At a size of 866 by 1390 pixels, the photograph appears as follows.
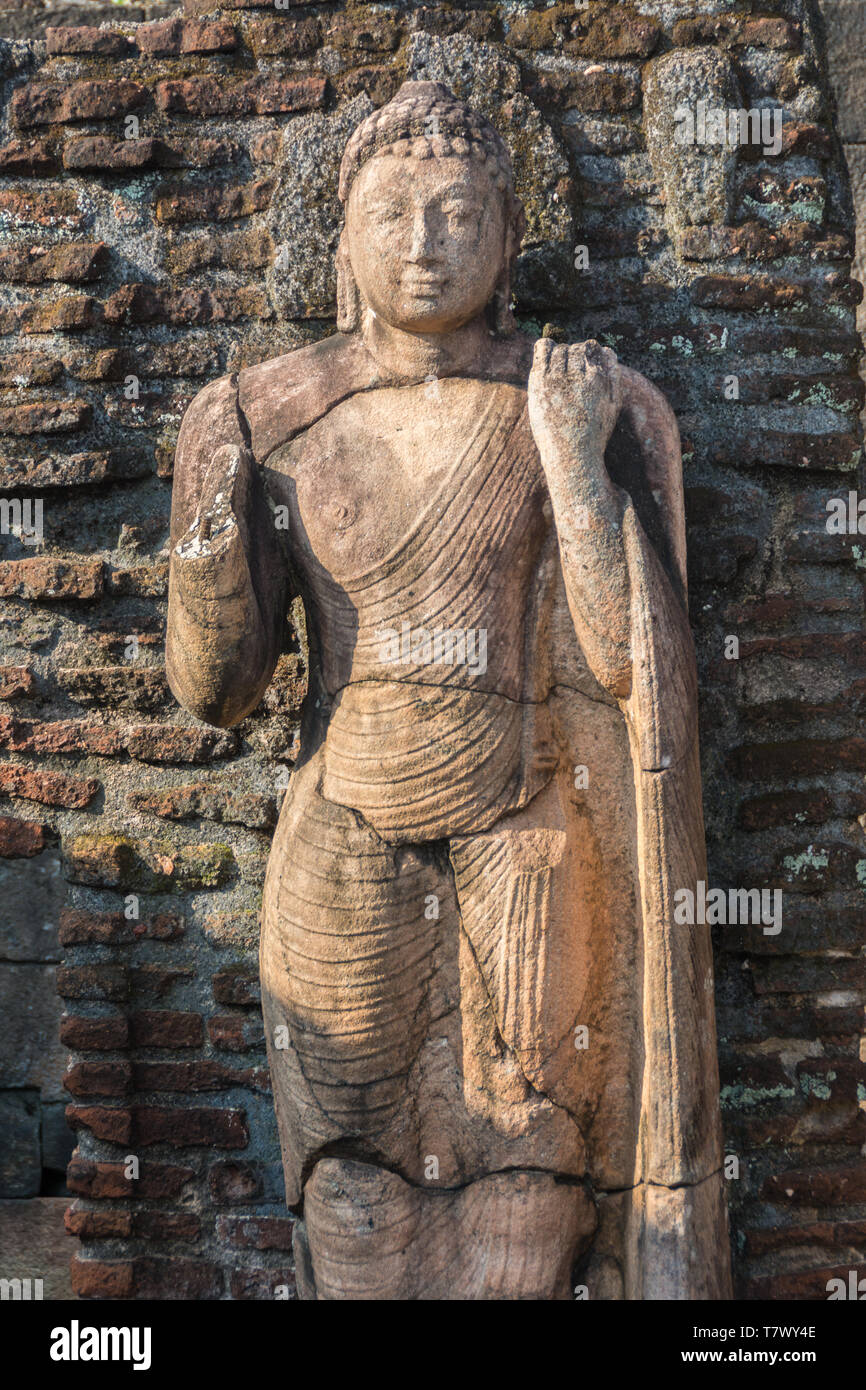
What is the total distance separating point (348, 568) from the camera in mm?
2977

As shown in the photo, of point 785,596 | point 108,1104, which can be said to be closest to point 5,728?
point 108,1104

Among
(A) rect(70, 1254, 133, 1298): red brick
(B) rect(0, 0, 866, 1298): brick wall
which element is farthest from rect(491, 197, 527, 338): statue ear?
(A) rect(70, 1254, 133, 1298): red brick

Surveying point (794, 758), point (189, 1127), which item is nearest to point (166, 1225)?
point (189, 1127)

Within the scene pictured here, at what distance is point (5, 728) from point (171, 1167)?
111cm

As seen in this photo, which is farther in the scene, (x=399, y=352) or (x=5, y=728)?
(x=5, y=728)

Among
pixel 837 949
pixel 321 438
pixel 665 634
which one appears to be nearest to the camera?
pixel 665 634

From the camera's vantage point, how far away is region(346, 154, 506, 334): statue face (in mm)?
2926

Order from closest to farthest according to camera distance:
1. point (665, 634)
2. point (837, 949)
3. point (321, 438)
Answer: point (665, 634), point (321, 438), point (837, 949)

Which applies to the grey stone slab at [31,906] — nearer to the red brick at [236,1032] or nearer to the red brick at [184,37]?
the red brick at [236,1032]

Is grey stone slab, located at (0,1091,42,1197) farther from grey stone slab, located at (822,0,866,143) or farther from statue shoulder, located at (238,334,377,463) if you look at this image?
grey stone slab, located at (822,0,866,143)

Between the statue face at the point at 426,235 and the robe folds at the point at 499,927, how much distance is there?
0.19m

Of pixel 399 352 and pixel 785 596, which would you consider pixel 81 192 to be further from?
pixel 785 596

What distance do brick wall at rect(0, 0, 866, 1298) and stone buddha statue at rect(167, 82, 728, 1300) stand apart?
629 millimetres
